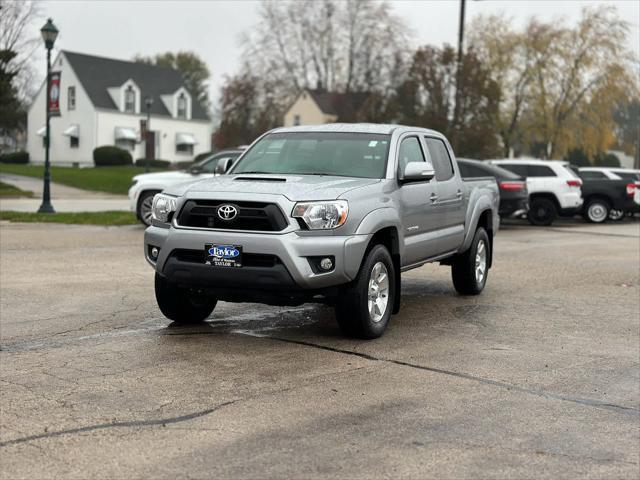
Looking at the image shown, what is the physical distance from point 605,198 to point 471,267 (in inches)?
747

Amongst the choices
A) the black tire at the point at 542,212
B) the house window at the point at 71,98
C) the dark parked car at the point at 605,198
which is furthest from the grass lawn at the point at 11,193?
the house window at the point at 71,98

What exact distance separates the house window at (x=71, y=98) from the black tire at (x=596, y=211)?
148 feet

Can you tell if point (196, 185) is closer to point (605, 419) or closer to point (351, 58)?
point (605, 419)

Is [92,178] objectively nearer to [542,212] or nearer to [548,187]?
[542,212]

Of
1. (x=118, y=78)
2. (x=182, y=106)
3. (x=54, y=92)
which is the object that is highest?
(x=118, y=78)

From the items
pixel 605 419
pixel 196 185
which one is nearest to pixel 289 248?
pixel 196 185

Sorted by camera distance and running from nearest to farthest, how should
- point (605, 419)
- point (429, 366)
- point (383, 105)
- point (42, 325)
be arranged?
point (605, 419) → point (429, 366) → point (42, 325) → point (383, 105)

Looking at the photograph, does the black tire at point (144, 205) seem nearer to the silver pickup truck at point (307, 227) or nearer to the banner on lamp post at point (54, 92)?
the banner on lamp post at point (54, 92)

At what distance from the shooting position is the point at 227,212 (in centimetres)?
728

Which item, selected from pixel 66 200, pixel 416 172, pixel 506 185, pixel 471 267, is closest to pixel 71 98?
pixel 66 200

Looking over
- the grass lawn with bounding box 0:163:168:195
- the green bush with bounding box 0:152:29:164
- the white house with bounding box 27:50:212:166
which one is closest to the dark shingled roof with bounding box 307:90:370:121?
the white house with bounding box 27:50:212:166

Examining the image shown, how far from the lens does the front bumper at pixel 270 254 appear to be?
277 inches

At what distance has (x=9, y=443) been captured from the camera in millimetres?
4734

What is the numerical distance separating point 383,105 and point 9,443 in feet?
106
